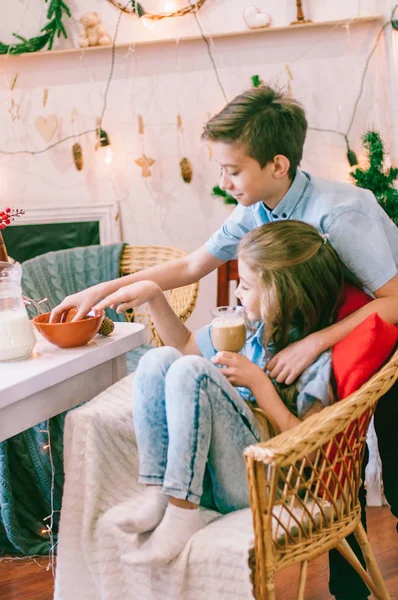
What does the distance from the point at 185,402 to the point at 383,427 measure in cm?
50

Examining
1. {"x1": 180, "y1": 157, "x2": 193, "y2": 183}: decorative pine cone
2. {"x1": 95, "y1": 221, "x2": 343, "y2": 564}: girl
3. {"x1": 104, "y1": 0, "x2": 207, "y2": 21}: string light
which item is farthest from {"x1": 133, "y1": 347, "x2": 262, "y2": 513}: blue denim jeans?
{"x1": 104, "y1": 0, "x2": 207, "y2": 21}: string light

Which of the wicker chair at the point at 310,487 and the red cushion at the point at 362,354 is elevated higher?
the red cushion at the point at 362,354

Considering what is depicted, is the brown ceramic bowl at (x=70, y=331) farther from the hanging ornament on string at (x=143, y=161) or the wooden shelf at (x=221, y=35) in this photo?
the wooden shelf at (x=221, y=35)

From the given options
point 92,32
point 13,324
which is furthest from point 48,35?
point 13,324

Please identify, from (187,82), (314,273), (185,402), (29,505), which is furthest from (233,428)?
(187,82)

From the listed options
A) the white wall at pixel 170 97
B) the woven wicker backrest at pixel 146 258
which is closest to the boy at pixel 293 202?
the woven wicker backrest at pixel 146 258

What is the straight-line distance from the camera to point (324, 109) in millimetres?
3234

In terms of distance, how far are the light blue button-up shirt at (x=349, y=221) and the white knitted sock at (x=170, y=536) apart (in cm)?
66

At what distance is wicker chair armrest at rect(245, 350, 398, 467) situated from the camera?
1123 millimetres

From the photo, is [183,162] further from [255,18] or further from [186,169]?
[255,18]

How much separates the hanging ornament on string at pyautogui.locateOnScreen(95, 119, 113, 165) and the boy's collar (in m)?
1.77

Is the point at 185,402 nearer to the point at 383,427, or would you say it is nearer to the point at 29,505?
the point at 383,427

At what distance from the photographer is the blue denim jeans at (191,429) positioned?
1.35 meters

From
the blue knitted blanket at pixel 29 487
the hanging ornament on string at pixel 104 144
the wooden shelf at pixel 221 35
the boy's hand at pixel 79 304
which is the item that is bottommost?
the blue knitted blanket at pixel 29 487
